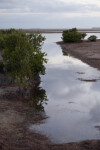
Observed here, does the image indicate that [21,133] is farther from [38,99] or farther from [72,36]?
[72,36]

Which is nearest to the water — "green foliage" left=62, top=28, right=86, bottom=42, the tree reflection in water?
the tree reflection in water

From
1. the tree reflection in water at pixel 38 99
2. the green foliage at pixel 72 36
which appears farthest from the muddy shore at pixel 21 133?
the green foliage at pixel 72 36

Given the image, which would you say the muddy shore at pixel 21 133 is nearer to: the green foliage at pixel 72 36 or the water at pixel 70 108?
the water at pixel 70 108

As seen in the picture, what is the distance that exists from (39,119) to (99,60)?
74.5ft

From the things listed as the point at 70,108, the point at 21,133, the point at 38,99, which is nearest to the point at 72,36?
the point at 38,99

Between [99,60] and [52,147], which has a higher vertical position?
[99,60]

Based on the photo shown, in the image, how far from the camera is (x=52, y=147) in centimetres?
1122

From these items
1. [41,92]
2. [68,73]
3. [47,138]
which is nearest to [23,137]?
[47,138]

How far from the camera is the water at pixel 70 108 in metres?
12.9

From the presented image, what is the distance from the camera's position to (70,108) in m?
16.7

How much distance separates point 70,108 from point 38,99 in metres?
2.76

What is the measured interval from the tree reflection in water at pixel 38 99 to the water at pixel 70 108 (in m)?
0.25

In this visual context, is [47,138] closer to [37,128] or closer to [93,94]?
[37,128]

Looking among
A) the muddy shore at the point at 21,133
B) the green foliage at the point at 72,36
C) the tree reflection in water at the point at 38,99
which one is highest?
the green foliage at the point at 72,36
